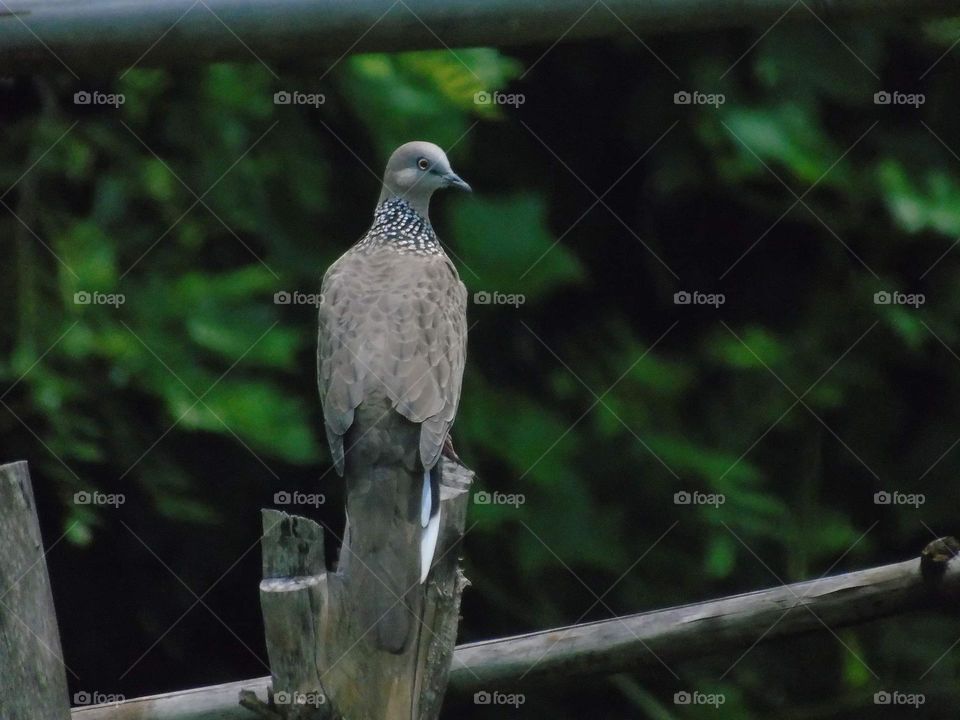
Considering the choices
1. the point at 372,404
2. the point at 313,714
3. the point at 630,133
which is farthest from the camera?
the point at 630,133

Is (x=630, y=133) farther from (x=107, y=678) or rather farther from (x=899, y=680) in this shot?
(x=107, y=678)

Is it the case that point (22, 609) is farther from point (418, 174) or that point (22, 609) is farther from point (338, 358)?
point (418, 174)

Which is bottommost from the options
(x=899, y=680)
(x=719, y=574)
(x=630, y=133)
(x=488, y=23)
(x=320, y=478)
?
(x=899, y=680)

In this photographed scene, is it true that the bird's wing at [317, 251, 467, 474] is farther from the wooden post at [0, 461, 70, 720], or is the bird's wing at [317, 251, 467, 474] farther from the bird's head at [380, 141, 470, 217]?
the wooden post at [0, 461, 70, 720]

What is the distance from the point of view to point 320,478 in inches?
180

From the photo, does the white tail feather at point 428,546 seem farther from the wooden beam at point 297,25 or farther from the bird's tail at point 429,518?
the wooden beam at point 297,25

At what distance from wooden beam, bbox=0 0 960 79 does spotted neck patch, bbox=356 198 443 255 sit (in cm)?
131

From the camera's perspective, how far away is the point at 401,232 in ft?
11.9

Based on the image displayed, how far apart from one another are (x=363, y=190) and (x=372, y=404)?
187 cm

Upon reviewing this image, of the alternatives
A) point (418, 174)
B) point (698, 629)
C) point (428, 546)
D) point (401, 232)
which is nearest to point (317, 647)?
point (428, 546)

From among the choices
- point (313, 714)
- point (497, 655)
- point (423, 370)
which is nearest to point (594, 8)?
point (423, 370)

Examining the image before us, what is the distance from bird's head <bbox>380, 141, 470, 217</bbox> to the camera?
11.9ft

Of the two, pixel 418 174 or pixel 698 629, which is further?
pixel 418 174

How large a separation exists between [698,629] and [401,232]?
130 cm
